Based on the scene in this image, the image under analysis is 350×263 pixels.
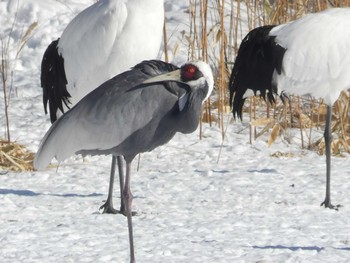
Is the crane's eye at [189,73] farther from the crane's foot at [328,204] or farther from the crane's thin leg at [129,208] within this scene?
the crane's foot at [328,204]

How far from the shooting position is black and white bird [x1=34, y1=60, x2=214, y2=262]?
463 centimetres

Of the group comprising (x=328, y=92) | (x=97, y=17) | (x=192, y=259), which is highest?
(x=97, y=17)

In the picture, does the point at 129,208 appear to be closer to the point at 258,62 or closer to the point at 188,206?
the point at 188,206

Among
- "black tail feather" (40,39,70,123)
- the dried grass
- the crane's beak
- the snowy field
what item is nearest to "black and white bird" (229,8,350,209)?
the snowy field

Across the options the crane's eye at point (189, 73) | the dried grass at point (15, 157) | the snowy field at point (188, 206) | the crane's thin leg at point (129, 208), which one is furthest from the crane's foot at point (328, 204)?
the dried grass at point (15, 157)

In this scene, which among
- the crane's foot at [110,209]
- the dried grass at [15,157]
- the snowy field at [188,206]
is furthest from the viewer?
the dried grass at [15,157]

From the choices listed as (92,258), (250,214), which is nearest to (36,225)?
(92,258)

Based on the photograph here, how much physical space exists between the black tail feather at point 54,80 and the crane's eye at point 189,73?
170 centimetres

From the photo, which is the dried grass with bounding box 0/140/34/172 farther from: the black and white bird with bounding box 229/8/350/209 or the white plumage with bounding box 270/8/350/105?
the white plumage with bounding box 270/8/350/105

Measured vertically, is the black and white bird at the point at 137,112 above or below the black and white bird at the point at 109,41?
below

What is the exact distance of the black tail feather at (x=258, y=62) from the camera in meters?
6.33

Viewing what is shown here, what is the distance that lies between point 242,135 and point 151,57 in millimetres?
2061

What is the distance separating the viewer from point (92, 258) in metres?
4.61

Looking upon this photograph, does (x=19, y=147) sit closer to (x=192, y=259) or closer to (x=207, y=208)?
(x=207, y=208)
